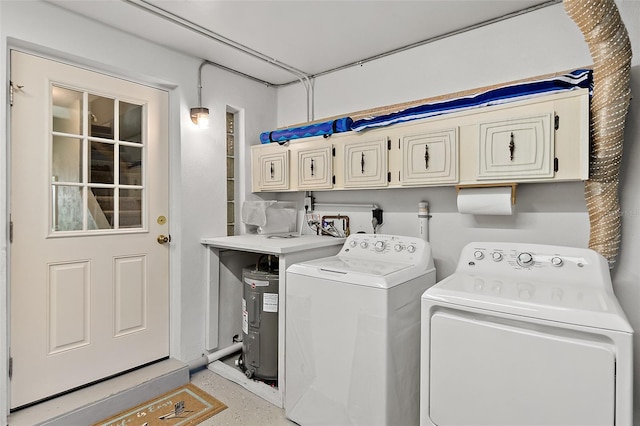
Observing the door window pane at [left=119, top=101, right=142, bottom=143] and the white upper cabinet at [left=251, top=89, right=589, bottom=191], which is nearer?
the white upper cabinet at [left=251, top=89, right=589, bottom=191]

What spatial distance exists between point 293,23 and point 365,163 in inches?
39.7

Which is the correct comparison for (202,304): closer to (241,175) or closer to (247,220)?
(247,220)

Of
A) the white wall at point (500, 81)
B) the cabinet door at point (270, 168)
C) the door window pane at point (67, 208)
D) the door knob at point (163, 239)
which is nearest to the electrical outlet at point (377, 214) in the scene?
the white wall at point (500, 81)

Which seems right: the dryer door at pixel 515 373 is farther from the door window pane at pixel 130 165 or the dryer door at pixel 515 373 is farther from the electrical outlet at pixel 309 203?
the door window pane at pixel 130 165

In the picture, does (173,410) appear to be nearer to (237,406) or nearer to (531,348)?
(237,406)

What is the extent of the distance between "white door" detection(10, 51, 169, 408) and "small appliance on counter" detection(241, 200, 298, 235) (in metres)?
0.65

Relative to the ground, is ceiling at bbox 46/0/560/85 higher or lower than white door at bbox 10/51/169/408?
higher

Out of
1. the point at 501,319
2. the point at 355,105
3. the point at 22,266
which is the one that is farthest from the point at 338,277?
the point at 22,266

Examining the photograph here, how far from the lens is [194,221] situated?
2670 millimetres

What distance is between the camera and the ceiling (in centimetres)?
198

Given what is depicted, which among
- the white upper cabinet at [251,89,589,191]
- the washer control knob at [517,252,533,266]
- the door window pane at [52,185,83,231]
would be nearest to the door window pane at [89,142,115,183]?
the door window pane at [52,185,83,231]

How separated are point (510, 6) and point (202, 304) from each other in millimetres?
2920

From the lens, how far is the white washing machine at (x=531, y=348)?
1.19 metres

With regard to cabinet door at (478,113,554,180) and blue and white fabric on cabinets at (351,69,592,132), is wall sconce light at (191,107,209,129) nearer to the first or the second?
blue and white fabric on cabinets at (351,69,592,132)
